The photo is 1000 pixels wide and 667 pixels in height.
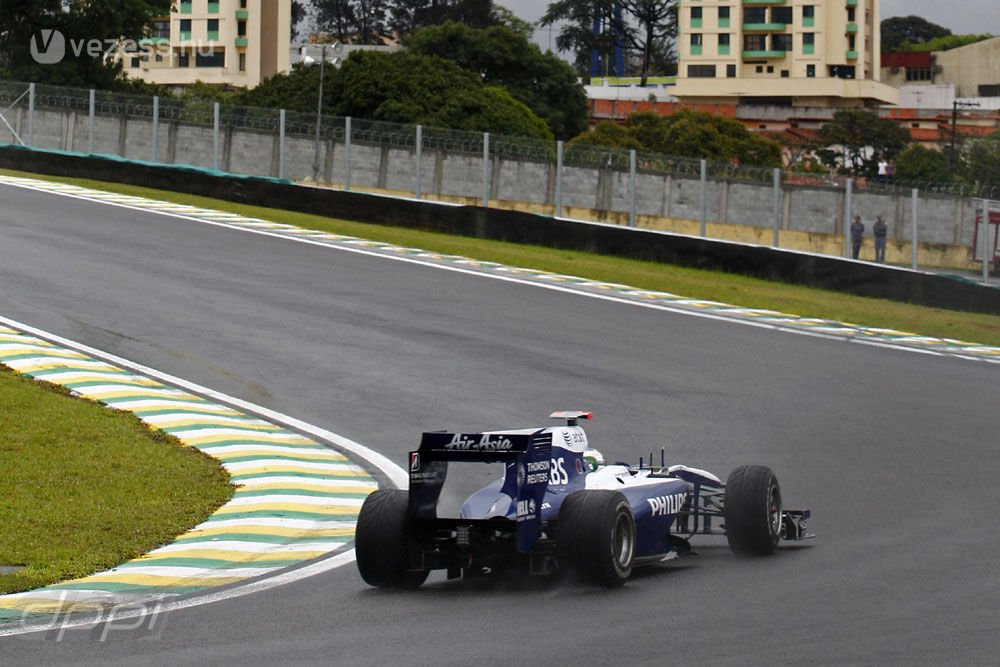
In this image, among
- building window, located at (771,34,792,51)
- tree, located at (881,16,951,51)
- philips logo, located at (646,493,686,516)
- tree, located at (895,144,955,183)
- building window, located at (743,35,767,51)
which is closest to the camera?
philips logo, located at (646,493,686,516)

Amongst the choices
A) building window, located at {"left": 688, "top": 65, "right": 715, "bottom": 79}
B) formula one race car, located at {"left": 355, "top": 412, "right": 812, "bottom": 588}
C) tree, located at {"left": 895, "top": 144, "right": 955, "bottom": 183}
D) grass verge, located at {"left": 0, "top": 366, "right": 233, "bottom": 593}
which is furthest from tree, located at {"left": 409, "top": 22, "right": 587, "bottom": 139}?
formula one race car, located at {"left": 355, "top": 412, "right": 812, "bottom": 588}

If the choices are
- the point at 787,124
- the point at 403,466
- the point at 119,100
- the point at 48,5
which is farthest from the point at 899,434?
the point at 787,124

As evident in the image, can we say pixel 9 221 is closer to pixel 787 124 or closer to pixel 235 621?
pixel 235 621

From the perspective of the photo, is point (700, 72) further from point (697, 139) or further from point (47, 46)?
point (47, 46)

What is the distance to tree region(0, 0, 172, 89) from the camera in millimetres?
59844

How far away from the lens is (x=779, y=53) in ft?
395

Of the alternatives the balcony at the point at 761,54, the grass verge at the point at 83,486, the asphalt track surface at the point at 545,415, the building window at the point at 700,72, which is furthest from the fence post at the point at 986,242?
the building window at the point at 700,72

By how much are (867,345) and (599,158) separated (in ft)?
43.7

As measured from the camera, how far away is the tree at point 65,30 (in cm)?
5984

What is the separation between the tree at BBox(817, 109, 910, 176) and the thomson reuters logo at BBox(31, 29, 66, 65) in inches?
2097

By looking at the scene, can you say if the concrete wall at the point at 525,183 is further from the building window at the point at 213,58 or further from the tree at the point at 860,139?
the building window at the point at 213,58

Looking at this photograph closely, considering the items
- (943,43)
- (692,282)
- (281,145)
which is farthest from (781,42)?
(692,282)

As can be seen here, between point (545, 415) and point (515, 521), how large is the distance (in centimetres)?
692

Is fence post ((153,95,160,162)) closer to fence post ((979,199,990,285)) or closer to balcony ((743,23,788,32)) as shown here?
fence post ((979,199,990,285))
